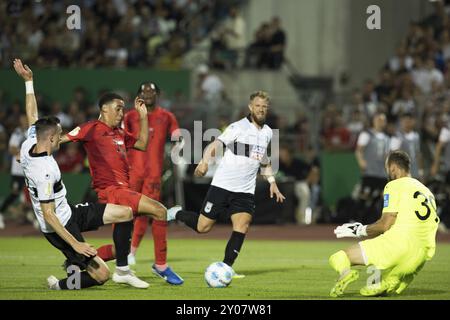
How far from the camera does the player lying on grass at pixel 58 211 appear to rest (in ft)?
34.9

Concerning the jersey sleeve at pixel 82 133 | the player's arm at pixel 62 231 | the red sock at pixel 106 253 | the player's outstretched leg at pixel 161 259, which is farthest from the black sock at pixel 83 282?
the jersey sleeve at pixel 82 133

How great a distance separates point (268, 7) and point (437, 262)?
47.6 ft

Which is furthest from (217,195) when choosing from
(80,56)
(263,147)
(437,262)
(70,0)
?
(70,0)

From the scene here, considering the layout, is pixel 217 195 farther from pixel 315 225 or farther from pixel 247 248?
pixel 315 225

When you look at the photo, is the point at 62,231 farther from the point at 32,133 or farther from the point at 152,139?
the point at 152,139

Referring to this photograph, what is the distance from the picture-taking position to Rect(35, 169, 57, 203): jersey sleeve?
417 inches

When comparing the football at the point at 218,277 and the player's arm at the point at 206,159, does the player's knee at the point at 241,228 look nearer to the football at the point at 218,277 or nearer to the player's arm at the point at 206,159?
the football at the point at 218,277

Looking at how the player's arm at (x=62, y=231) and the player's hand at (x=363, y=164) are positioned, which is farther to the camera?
the player's hand at (x=363, y=164)

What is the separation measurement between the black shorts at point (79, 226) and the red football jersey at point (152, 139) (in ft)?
8.02

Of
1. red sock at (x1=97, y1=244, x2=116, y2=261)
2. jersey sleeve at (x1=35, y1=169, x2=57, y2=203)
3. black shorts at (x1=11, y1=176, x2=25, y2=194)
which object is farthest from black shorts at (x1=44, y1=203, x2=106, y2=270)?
black shorts at (x1=11, y1=176, x2=25, y2=194)

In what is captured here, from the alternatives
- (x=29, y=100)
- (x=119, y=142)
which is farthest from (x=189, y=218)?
(x=29, y=100)

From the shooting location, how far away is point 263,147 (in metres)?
12.6

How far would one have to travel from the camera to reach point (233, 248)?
12.1m

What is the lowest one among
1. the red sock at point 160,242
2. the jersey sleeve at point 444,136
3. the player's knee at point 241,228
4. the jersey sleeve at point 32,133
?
the red sock at point 160,242
